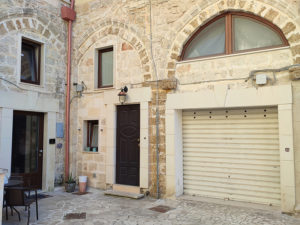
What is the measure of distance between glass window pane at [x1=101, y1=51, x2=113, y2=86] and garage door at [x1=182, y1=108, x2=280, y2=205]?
7.89 feet

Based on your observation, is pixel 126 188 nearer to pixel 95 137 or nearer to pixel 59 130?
pixel 95 137

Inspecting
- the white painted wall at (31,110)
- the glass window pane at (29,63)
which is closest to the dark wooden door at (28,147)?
the white painted wall at (31,110)

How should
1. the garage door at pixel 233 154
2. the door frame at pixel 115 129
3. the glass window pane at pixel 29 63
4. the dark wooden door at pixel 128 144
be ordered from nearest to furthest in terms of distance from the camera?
the garage door at pixel 233 154 < the door frame at pixel 115 129 < the dark wooden door at pixel 128 144 < the glass window pane at pixel 29 63

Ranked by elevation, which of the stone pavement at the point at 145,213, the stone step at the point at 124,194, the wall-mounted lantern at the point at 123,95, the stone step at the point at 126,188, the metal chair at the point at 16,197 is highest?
the wall-mounted lantern at the point at 123,95

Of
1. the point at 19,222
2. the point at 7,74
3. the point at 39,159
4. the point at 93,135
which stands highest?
the point at 7,74

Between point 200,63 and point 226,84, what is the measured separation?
77 cm

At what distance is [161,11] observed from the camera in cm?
663

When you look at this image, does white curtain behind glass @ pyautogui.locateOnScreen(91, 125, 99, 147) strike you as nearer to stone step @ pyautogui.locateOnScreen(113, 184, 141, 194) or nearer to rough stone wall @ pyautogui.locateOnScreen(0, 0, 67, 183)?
rough stone wall @ pyautogui.locateOnScreen(0, 0, 67, 183)

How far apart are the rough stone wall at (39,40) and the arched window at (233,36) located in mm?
3557

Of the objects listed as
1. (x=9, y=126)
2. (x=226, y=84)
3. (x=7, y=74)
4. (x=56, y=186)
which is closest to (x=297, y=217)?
(x=226, y=84)

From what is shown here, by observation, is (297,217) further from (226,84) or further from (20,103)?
(20,103)

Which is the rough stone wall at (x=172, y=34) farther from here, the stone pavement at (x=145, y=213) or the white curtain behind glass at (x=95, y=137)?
the white curtain behind glass at (x=95, y=137)

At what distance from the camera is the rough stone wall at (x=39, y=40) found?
6418 mm

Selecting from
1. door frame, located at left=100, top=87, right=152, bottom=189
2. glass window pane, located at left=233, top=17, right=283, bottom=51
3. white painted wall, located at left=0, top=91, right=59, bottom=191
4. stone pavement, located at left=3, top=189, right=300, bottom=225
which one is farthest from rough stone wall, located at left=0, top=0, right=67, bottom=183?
glass window pane, located at left=233, top=17, right=283, bottom=51
